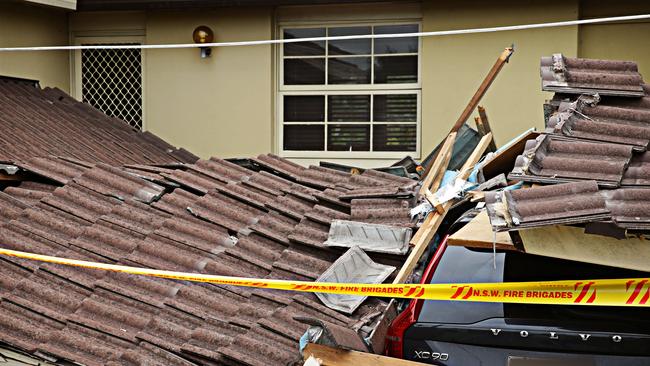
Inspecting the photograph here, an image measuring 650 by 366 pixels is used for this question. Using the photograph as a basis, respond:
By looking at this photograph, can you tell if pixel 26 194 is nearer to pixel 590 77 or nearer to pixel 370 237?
pixel 370 237

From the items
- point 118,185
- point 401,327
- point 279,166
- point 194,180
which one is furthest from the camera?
point 279,166

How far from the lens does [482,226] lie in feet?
16.6

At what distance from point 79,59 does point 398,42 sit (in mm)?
4746

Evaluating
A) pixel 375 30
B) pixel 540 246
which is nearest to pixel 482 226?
pixel 540 246

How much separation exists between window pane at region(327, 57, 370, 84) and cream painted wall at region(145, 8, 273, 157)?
85 cm

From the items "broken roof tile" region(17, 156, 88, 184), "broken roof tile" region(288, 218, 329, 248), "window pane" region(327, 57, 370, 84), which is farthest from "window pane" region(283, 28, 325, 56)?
"broken roof tile" region(288, 218, 329, 248)

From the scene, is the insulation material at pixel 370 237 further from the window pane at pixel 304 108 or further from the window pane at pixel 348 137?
the window pane at pixel 304 108

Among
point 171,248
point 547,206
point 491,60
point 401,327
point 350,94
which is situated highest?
point 491,60

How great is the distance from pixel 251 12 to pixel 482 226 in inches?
276

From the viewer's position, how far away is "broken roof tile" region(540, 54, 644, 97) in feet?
18.4

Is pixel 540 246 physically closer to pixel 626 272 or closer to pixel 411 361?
pixel 626 272

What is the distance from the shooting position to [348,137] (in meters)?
11.2

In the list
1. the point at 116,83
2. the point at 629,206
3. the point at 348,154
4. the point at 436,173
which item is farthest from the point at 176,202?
the point at 116,83

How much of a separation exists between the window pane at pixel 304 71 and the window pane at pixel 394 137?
3.50ft
